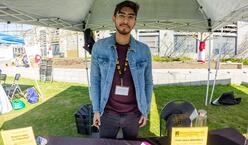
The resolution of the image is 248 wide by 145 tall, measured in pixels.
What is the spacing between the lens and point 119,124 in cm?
180

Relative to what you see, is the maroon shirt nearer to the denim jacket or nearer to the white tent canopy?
the denim jacket

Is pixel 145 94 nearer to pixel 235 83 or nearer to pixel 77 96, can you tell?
pixel 77 96

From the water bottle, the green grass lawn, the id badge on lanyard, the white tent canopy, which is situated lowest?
the green grass lawn

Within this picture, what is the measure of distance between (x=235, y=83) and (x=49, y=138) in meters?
7.78

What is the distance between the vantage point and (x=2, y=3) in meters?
2.52

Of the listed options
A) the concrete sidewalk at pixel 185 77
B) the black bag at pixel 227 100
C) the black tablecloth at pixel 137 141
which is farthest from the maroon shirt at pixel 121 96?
the concrete sidewalk at pixel 185 77

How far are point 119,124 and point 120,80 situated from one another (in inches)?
11.8

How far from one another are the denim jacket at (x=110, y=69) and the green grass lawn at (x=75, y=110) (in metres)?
2.08

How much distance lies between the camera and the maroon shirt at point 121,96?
69.1 inches

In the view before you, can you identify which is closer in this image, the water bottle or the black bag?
the water bottle

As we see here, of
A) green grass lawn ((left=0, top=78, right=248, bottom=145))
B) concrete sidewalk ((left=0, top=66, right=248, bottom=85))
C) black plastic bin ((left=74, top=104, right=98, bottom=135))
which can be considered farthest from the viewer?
concrete sidewalk ((left=0, top=66, right=248, bottom=85))

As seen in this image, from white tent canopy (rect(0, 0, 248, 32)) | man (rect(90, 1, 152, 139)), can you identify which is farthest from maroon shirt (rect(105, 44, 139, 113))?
white tent canopy (rect(0, 0, 248, 32))

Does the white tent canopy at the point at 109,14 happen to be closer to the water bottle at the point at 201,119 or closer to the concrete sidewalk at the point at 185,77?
the water bottle at the point at 201,119

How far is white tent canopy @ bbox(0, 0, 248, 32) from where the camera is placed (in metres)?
2.93
